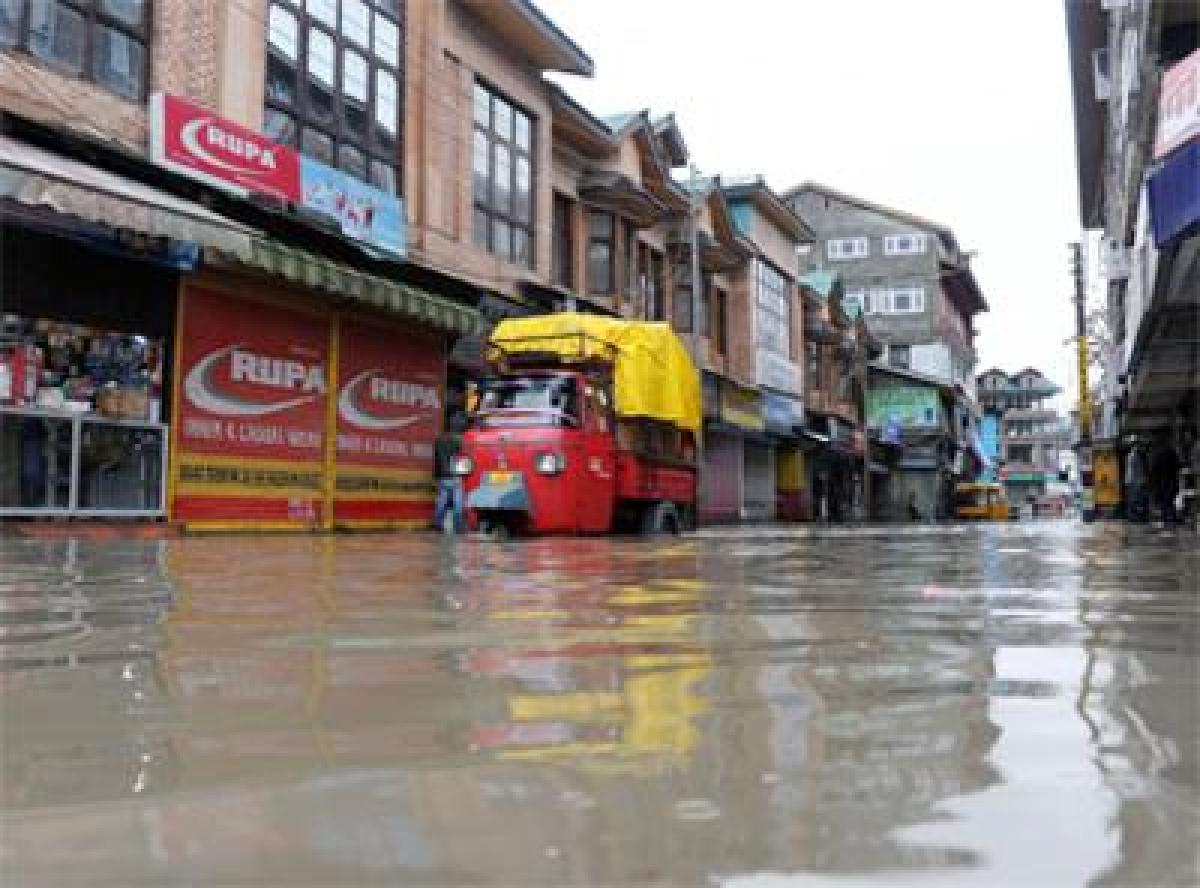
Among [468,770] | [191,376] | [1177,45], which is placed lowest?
[468,770]

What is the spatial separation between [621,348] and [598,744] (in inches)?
540

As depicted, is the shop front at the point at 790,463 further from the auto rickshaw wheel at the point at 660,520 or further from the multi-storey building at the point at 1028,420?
the multi-storey building at the point at 1028,420

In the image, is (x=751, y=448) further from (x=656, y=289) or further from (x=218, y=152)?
(x=218, y=152)

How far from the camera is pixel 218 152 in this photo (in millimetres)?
14305

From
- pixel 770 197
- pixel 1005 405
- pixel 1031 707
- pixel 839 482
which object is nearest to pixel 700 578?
pixel 1031 707

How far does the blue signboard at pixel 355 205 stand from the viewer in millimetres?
16062

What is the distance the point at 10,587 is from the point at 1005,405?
116637 mm

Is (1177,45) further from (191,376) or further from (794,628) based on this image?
(794,628)

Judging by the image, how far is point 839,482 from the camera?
4741 centimetres

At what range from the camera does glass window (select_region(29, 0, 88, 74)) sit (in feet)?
40.9

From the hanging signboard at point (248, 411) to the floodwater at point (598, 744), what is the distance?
902 cm

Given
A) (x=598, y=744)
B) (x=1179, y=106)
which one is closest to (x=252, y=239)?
(x=1179, y=106)

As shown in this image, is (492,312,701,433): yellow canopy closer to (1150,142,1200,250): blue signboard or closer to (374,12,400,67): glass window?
(374,12,400,67): glass window

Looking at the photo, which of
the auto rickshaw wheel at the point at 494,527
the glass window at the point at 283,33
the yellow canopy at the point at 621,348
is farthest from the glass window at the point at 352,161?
the auto rickshaw wheel at the point at 494,527
